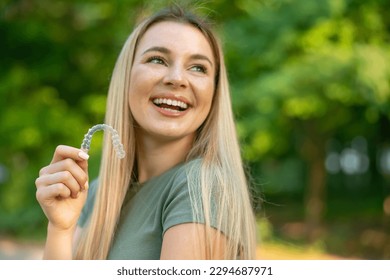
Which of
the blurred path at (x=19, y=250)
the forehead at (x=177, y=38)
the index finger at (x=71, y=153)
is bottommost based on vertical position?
the index finger at (x=71, y=153)

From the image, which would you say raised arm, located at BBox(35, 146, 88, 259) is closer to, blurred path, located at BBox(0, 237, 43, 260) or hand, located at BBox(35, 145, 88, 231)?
hand, located at BBox(35, 145, 88, 231)

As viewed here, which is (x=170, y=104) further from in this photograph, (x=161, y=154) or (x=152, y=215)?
(x=152, y=215)

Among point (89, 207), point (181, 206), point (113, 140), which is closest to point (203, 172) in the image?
point (181, 206)

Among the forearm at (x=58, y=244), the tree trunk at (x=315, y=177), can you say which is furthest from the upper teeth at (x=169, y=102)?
the tree trunk at (x=315, y=177)

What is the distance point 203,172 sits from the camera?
140cm

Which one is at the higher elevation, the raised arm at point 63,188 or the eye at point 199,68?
the eye at point 199,68

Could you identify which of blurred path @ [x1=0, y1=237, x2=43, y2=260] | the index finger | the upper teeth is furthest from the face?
blurred path @ [x1=0, y1=237, x2=43, y2=260]

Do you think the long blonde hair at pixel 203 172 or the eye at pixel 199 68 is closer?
the long blonde hair at pixel 203 172

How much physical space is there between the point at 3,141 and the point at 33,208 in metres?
2.43

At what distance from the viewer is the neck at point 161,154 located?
162 cm

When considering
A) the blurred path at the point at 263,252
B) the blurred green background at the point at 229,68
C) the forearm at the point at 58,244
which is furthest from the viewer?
the blurred path at the point at 263,252

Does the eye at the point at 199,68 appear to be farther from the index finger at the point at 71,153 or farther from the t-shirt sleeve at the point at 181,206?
the index finger at the point at 71,153

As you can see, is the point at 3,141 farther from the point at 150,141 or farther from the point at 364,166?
the point at 364,166

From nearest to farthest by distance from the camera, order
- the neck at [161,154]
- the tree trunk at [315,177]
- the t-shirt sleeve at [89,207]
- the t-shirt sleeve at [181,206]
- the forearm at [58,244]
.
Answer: the t-shirt sleeve at [181,206], the forearm at [58,244], the neck at [161,154], the t-shirt sleeve at [89,207], the tree trunk at [315,177]
